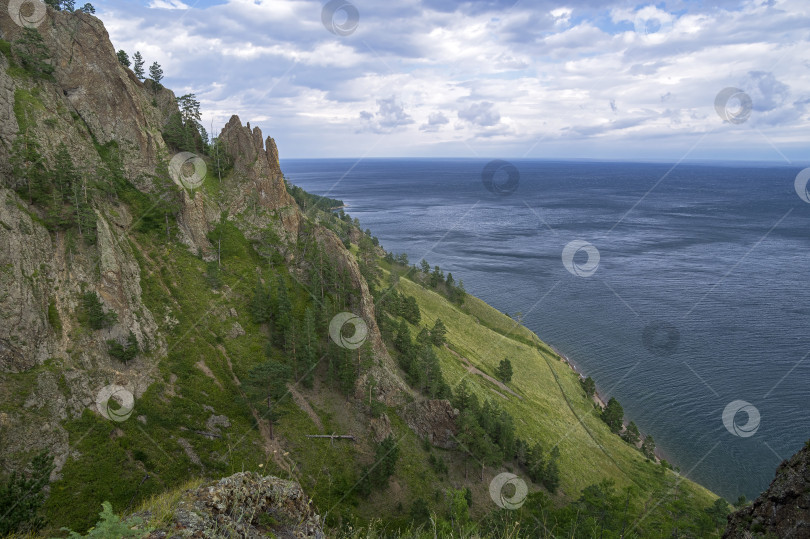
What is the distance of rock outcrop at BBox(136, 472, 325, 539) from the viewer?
10570 mm

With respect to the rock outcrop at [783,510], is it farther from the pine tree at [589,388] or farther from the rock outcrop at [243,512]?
the pine tree at [589,388]

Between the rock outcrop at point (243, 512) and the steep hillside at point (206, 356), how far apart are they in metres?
13.3

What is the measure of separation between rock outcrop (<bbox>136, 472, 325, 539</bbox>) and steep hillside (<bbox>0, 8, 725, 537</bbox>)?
43.8 feet

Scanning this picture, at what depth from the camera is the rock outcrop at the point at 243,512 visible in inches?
416

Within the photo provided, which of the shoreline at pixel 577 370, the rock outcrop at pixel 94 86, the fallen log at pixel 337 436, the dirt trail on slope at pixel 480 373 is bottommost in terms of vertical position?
the shoreline at pixel 577 370

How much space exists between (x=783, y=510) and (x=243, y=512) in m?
27.7

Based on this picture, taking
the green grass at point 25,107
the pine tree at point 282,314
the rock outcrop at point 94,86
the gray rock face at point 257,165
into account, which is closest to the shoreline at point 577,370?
the pine tree at point 282,314

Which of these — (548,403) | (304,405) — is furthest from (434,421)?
(548,403)

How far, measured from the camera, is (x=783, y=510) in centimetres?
2183

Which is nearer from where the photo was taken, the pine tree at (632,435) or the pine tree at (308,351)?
the pine tree at (308,351)

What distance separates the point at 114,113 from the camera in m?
58.9

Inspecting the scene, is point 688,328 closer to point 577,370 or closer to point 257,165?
point 577,370

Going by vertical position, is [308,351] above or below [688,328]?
above

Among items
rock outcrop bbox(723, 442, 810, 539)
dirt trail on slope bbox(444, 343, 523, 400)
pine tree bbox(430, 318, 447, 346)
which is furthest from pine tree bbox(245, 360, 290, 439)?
dirt trail on slope bbox(444, 343, 523, 400)
